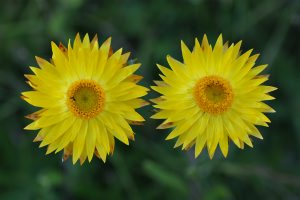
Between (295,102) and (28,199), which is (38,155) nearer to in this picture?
(28,199)

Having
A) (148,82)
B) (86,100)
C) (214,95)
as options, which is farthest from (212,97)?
(148,82)

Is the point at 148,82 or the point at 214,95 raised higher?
the point at 148,82

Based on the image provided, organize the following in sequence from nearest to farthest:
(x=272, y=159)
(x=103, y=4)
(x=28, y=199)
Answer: (x=28, y=199)
(x=272, y=159)
(x=103, y=4)

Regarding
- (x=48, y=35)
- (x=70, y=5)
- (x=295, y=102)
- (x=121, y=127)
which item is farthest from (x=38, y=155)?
(x=295, y=102)

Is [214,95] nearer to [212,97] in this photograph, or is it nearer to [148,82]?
[212,97]

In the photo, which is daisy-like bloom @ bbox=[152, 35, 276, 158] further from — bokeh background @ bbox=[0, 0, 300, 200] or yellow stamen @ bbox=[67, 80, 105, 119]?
bokeh background @ bbox=[0, 0, 300, 200]

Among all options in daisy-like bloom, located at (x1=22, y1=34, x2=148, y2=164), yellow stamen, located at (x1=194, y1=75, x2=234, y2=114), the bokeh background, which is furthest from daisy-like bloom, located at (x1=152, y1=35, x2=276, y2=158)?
the bokeh background
